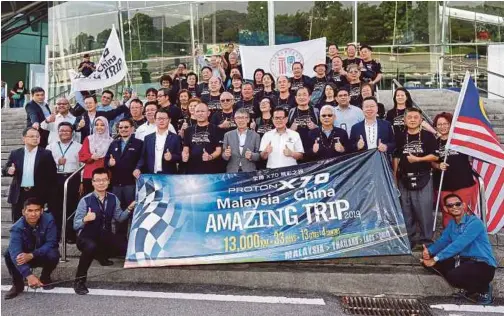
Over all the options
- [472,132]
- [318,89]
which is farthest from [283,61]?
[472,132]

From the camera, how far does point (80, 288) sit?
17.2 ft

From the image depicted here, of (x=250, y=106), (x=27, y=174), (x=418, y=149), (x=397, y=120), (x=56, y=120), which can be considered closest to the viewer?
(x=418, y=149)

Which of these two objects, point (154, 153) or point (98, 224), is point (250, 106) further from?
point (98, 224)

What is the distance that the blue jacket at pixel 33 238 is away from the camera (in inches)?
207

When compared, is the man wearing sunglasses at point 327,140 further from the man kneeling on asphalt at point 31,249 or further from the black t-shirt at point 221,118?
the man kneeling on asphalt at point 31,249

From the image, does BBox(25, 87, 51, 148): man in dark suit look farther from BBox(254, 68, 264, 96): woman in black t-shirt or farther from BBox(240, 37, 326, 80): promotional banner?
BBox(240, 37, 326, 80): promotional banner

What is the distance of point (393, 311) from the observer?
15.6 ft

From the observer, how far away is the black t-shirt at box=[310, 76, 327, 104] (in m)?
8.19

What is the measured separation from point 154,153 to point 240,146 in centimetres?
118

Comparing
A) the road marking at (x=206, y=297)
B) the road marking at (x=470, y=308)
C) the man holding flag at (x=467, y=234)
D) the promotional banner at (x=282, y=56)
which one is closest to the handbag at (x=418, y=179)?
the man holding flag at (x=467, y=234)

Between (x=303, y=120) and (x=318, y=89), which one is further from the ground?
(x=318, y=89)

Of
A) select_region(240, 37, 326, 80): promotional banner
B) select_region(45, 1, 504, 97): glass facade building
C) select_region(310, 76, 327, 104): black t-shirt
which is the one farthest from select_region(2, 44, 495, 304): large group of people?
select_region(45, 1, 504, 97): glass facade building

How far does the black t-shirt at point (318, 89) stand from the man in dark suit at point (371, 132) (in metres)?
2.08

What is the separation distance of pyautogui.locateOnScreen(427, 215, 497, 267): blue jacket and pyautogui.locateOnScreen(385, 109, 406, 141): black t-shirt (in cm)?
148
